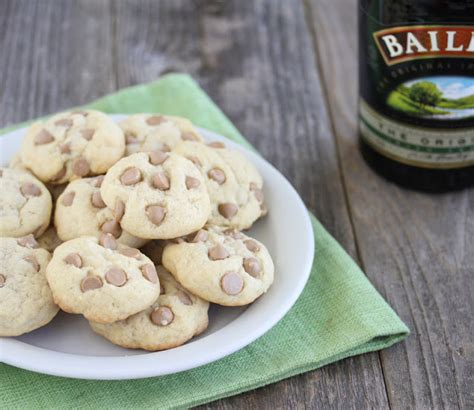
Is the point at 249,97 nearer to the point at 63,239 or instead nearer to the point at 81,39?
the point at 81,39

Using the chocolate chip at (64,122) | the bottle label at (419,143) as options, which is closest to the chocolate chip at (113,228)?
the chocolate chip at (64,122)

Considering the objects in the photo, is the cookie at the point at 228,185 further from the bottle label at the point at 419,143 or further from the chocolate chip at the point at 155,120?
the bottle label at the point at 419,143

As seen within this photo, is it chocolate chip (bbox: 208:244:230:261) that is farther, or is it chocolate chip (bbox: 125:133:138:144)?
chocolate chip (bbox: 125:133:138:144)

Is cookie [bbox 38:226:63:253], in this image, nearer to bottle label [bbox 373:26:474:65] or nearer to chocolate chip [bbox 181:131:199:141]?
chocolate chip [bbox 181:131:199:141]

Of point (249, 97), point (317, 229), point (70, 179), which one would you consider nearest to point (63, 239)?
point (70, 179)

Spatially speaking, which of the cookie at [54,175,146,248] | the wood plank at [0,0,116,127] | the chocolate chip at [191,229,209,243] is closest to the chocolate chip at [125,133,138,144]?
the cookie at [54,175,146,248]

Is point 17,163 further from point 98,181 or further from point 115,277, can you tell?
point 115,277
